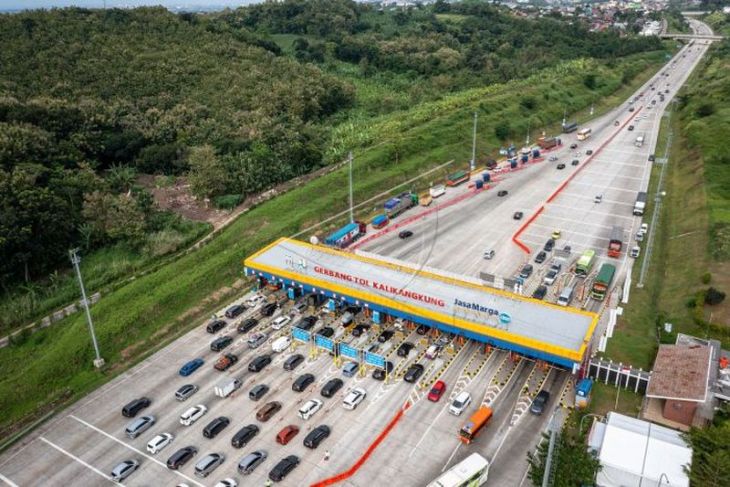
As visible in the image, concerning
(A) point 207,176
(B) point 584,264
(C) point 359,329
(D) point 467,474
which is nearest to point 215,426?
(C) point 359,329

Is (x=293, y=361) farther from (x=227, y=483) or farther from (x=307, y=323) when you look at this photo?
(x=227, y=483)

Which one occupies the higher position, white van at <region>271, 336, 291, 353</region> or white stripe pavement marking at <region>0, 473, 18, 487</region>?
white van at <region>271, 336, 291, 353</region>

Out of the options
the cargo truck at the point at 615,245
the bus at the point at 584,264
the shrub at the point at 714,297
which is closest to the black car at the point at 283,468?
the bus at the point at 584,264

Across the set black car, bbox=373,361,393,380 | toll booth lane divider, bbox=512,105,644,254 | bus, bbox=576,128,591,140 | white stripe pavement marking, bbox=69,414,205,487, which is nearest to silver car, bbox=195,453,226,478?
white stripe pavement marking, bbox=69,414,205,487

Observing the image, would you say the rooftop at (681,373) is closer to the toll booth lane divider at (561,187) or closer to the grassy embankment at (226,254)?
the toll booth lane divider at (561,187)

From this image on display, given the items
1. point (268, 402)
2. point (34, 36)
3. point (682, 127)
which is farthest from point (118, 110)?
point (682, 127)

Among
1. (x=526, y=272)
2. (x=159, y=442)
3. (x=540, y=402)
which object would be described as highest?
(x=526, y=272)

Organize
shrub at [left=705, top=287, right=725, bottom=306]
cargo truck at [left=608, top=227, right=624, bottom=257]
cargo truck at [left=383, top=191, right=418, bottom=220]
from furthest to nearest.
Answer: cargo truck at [left=383, top=191, right=418, bottom=220]
cargo truck at [left=608, top=227, right=624, bottom=257]
shrub at [left=705, top=287, right=725, bottom=306]

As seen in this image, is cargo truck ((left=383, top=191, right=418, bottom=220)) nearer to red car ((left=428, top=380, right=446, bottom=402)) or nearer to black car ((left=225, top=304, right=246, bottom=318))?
black car ((left=225, top=304, right=246, bottom=318))
